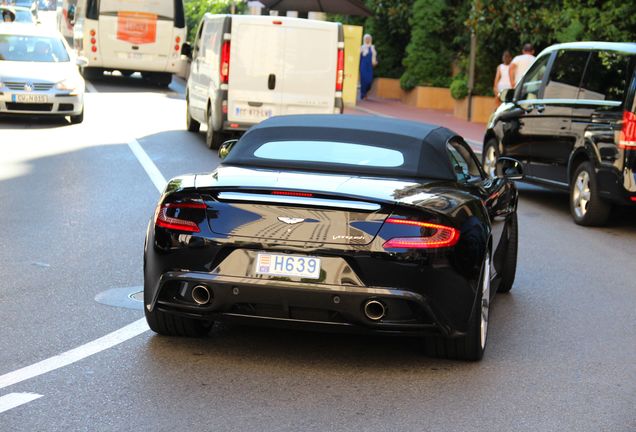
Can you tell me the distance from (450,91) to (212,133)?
14.5 meters

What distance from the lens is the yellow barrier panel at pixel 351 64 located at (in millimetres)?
34062

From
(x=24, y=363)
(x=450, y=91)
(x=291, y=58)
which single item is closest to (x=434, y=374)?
(x=24, y=363)

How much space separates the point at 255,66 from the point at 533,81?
530 centimetres

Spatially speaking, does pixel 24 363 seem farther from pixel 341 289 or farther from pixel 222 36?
pixel 222 36

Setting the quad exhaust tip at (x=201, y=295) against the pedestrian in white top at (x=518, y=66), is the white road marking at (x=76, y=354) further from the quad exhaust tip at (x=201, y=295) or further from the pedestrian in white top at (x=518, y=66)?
the pedestrian in white top at (x=518, y=66)

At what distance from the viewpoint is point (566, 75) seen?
49.6 ft

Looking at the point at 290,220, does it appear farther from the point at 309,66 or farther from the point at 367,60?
the point at 367,60

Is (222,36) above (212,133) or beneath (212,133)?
above

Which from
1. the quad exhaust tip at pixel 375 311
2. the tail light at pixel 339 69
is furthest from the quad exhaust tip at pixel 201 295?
the tail light at pixel 339 69

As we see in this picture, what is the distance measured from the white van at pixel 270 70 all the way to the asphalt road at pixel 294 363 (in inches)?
318

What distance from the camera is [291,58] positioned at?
1989cm

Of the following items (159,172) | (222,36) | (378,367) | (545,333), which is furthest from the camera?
(222,36)

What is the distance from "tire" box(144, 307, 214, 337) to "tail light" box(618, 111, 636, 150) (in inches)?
278

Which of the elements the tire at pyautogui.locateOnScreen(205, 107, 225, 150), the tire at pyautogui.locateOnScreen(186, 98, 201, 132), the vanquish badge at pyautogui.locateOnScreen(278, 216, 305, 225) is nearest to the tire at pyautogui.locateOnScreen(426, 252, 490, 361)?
the vanquish badge at pyautogui.locateOnScreen(278, 216, 305, 225)
